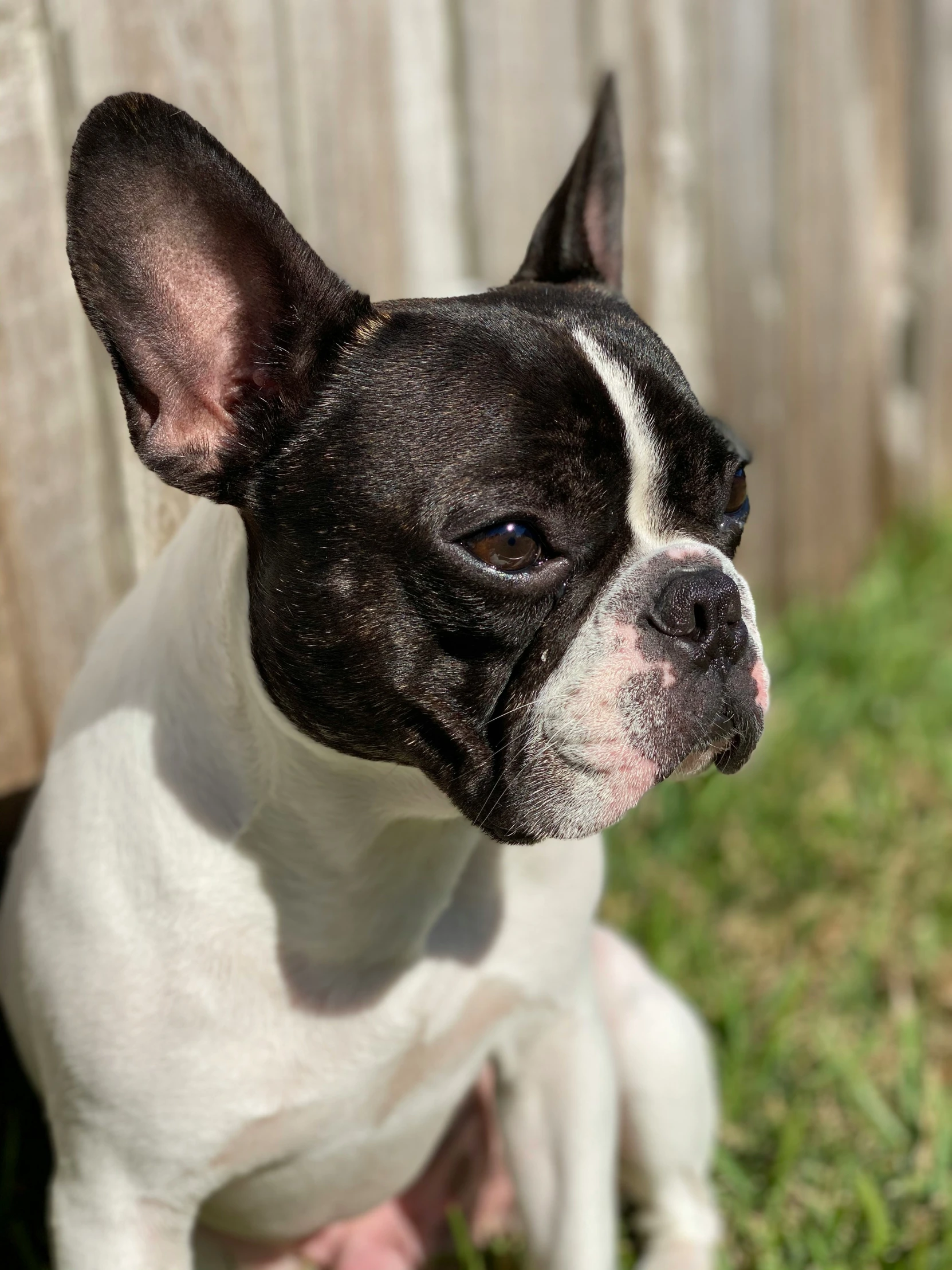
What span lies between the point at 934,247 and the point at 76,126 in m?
3.60

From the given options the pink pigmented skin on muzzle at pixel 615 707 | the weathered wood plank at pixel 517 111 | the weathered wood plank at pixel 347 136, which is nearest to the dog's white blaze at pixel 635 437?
the pink pigmented skin on muzzle at pixel 615 707

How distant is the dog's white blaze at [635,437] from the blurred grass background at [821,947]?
69 cm

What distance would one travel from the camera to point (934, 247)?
5277mm

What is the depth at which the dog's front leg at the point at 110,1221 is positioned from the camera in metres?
2.11

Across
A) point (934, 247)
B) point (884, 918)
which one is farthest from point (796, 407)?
point (884, 918)

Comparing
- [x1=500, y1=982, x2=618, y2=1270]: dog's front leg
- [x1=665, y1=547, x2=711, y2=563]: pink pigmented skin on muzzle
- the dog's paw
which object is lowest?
the dog's paw

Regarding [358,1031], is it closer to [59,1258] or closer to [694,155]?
[59,1258]

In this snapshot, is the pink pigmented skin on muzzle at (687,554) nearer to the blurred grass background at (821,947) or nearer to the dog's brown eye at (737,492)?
the dog's brown eye at (737,492)

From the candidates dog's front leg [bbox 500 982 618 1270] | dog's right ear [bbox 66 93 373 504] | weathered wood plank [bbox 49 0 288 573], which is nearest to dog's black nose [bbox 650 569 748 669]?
dog's right ear [bbox 66 93 373 504]

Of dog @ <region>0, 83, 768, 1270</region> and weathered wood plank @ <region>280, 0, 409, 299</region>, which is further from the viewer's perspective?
weathered wood plank @ <region>280, 0, 409, 299</region>

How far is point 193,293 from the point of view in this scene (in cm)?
189

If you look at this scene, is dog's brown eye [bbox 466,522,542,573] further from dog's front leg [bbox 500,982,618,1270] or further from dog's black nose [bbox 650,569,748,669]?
dog's front leg [bbox 500,982,618,1270]

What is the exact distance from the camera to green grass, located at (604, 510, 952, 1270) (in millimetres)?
2760

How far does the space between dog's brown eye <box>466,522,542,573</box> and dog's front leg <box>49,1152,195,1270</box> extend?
100 centimetres
